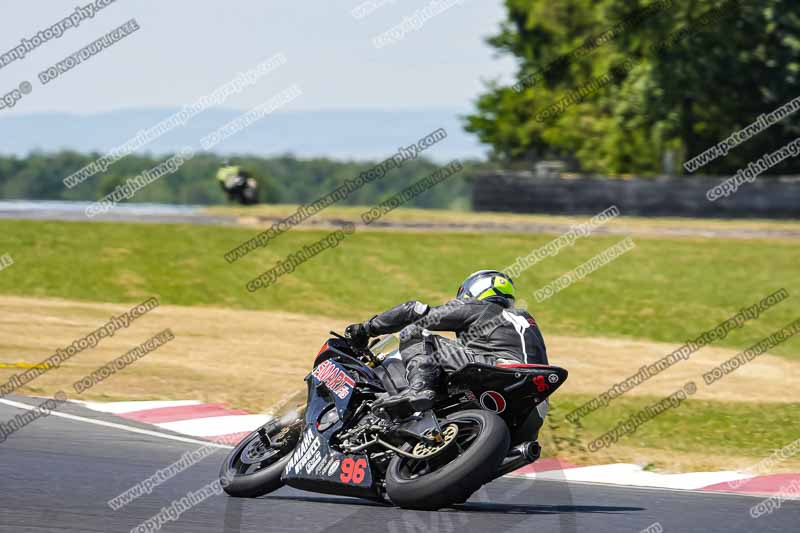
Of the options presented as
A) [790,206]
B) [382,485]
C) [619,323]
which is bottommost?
[790,206]

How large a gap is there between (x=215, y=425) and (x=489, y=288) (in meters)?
4.58

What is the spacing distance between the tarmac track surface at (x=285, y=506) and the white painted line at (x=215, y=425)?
138 cm

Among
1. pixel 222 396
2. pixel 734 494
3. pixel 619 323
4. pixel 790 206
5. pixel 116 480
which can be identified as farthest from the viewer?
pixel 790 206

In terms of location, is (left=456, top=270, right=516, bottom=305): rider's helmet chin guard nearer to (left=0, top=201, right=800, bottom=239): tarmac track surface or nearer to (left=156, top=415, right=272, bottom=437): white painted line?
(left=156, top=415, right=272, bottom=437): white painted line

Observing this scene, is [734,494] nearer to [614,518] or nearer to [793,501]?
[793,501]

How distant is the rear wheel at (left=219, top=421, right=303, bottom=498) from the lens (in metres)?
8.55

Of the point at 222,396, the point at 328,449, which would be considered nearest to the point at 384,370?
the point at 328,449

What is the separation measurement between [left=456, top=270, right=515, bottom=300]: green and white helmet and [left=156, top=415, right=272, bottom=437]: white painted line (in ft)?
12.1

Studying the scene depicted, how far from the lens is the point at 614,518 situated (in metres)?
8.29

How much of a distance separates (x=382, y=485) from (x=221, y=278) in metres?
17.4

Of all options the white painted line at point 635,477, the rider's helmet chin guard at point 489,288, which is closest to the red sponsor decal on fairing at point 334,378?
the rider's helmet chin guard at point 489,288

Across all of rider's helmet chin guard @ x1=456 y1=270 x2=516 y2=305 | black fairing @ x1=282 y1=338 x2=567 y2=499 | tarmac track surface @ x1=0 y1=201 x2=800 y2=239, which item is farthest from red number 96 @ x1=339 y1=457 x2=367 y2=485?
tarmac track surface @ x1=0 y1=201 x2=800 y2=239

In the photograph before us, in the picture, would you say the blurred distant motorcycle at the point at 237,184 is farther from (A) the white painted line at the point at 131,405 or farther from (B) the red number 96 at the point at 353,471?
(B) the red number 96 at the point at 353,471

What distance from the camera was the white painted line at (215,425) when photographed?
11930mm
